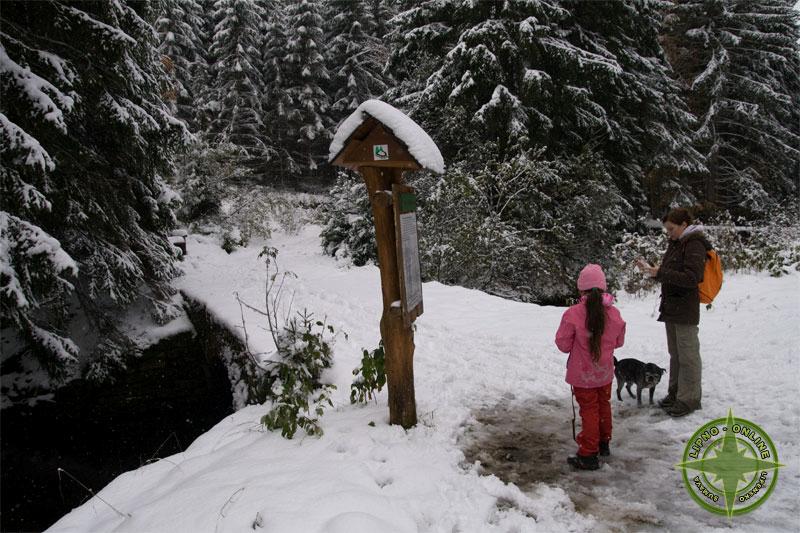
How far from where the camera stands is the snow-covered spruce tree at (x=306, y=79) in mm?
24375

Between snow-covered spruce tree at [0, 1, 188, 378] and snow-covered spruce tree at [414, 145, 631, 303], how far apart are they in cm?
582

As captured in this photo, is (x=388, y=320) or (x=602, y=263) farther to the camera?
(x=602, y=263)

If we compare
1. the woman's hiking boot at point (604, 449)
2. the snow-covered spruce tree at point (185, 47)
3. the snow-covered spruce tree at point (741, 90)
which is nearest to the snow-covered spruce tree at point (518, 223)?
the woman's hiking boot at point (604, 449)

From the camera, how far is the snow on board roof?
332cm

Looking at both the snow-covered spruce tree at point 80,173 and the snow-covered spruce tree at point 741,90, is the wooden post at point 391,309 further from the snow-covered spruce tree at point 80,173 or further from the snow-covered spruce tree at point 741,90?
the snow-covered spruce tree at point 741,90

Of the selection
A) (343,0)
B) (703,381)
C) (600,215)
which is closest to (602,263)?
(600,215)

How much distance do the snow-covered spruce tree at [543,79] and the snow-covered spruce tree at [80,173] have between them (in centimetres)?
699

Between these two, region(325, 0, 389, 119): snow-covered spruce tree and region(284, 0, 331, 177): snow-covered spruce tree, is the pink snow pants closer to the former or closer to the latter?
region(325, 0, 389, 119): snow-covered spruce tree

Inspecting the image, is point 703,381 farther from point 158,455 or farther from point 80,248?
point 80,248

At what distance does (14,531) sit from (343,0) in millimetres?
26393

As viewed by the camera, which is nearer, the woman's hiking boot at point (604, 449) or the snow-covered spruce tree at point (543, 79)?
the woman's hiking boot at point (604, 449)

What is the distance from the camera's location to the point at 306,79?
84.1 feet

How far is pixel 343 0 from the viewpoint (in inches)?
976

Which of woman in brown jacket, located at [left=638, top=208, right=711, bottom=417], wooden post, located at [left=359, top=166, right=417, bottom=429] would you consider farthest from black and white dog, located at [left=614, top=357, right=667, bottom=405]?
wooden post, located at [left=359, top=166, right=417, bottom=429]
